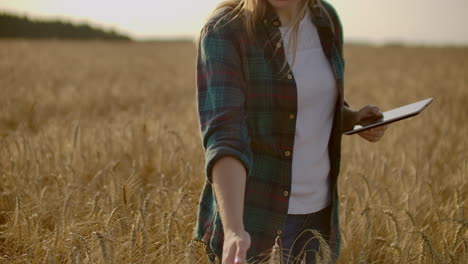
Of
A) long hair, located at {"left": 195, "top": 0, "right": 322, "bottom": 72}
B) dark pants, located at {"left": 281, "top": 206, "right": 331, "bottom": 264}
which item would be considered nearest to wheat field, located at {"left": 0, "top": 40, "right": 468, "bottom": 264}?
dark pants, located at {"left": 281, "top": 206, "right": 331, "bottom": 264}

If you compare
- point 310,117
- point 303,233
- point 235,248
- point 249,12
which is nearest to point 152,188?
point 303,233

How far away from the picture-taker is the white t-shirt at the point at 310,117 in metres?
1.23

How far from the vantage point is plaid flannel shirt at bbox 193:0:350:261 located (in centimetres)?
99

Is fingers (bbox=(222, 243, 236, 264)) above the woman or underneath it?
underneath

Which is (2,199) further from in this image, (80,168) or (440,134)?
Answer: (440,134)

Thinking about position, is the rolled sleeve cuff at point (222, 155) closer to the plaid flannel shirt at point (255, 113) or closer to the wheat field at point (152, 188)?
the plaid flannel shirt at point (255, 113)

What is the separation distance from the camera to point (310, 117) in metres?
1.27

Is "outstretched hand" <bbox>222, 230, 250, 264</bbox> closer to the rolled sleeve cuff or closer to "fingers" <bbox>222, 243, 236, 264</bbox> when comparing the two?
"fingers" <bbox>222, 243, 236, 264</bbox>

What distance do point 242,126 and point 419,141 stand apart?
3238mm

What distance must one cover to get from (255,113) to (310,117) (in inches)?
7.7

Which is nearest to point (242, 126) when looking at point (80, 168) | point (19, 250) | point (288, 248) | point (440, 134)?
point (288, 248)

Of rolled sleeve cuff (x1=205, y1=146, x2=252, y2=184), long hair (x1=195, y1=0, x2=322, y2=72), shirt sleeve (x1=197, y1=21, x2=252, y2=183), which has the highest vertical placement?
long hair (x1=195, y1=0, x2=322, y2=72)

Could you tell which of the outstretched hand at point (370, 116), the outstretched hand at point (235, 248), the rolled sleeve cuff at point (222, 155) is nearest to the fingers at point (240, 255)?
the outstretched hand at point (235, 248)

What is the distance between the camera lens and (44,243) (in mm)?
1545
